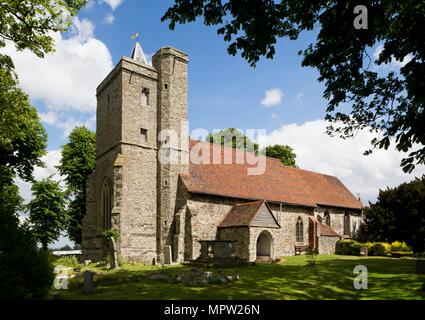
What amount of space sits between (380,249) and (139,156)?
2189 centimetres

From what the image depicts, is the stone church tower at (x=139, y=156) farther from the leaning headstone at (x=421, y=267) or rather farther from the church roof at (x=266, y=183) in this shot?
the leaning headstone at (x=421, y=267)

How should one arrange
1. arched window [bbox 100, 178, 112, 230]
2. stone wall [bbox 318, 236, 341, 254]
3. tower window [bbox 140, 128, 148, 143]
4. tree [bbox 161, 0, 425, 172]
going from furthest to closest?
stone wall [bbox 318, 236, 341, 254], arched window [bbox 100, 178, 112, 230], tower window [bbox 140, 128, 148, 143], tree [bbox 161, 0, 425, 172]

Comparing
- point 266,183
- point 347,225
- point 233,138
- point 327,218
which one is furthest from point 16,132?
point 233,138

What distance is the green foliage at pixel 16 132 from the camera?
1672 cm

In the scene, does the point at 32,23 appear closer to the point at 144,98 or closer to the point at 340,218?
the point at 144,98

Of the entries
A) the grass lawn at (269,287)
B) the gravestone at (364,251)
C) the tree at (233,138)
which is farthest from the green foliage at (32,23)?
the tree at (233,138)

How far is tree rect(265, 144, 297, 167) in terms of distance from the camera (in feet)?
166

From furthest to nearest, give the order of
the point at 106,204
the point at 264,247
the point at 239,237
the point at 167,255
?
the point at 264,247 → the point at 106,204 → the point at 239,237 → the point at 167,255

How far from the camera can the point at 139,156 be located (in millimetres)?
25109

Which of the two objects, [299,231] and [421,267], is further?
[299,231]

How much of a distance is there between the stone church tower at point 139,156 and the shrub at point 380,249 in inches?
712

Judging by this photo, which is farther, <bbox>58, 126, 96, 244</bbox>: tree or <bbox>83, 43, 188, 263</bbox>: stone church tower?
<bbox>58, 126, 96, 244</bbox>: tree

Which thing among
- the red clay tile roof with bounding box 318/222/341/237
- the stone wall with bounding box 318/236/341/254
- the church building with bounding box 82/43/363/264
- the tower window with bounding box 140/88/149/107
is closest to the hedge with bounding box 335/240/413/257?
the stone wall with bounding box 318/236/341/254

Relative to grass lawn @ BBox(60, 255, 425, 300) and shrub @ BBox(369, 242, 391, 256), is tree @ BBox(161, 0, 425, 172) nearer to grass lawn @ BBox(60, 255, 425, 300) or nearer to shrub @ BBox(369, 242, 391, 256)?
grass lawn @ BBox(60, 255, 425, 300)
